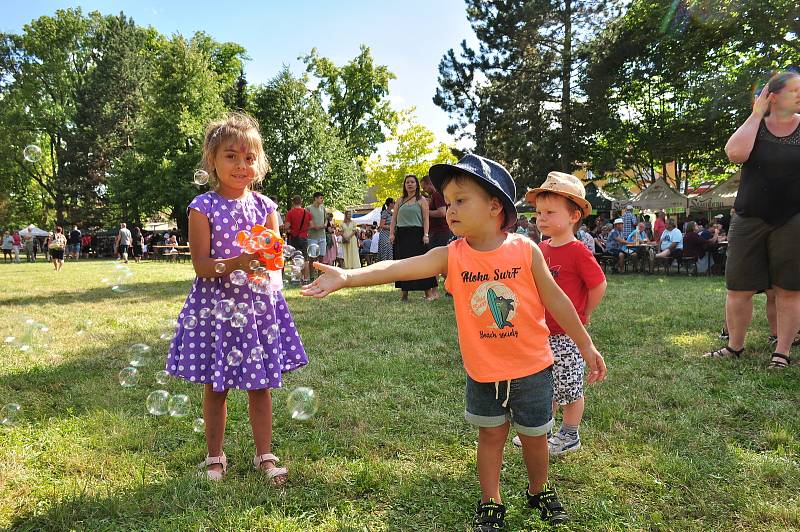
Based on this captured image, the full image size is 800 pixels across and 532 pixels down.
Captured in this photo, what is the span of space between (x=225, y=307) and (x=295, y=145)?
31.9 meters

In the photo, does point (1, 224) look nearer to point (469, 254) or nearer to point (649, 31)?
point (649, 31)

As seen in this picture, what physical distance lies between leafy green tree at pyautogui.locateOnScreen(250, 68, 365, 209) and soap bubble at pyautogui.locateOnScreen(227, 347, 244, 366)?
30860 millimetres

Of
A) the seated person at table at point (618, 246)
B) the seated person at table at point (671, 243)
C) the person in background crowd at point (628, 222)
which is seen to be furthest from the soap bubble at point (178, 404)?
the person in background crowd at point (628, 222)

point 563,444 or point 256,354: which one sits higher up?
point 256,354

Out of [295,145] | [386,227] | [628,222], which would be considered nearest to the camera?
[386,227]

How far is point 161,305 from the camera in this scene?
9352mm

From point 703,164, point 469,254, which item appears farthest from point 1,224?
point 469,254

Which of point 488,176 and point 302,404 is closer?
point 488,176

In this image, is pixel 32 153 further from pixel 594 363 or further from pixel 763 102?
pixel 763 102

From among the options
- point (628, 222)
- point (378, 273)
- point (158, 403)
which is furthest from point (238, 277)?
point (628, 222)

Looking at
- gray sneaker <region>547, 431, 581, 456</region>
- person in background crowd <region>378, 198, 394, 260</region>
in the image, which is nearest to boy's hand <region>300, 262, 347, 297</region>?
gray sneaker <region>547, 431, 581, 456</region>

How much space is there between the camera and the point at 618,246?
16.7 meters

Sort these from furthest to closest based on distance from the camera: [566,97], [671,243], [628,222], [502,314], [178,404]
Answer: [566,97] < [628,222] < [671,243] < [178,404] < [502,314]

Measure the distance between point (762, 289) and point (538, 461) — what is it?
3651mm
